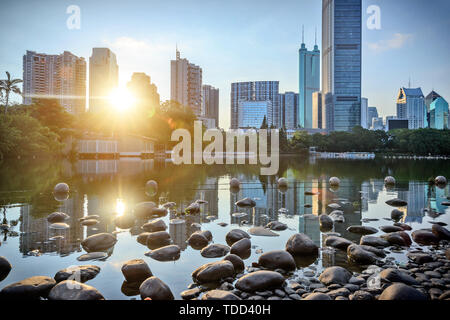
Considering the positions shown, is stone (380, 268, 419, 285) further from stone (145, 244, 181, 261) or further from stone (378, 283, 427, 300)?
stone (145, 244, 181, 261)

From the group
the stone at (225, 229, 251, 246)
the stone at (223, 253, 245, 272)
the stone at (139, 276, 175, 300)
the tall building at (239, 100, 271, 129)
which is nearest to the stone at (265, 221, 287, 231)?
A: the stone at (225, 229, 251, 246)

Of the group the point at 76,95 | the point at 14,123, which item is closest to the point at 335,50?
the point at 76,95

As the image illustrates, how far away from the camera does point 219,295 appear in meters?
3.30

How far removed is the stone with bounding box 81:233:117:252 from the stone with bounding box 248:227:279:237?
107 inches

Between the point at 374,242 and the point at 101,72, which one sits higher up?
the point at 101,72

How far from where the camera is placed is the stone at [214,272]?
12.9 ft

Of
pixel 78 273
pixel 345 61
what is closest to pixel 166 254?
pixel 78 273

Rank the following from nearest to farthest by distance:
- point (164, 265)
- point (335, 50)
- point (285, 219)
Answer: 1. point (164, 265)
2. point (285, 219)
3. point (335, 50)

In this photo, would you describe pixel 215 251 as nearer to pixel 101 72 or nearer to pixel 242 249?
pixel 242 249

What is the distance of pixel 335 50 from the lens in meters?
131

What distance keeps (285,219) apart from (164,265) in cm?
397

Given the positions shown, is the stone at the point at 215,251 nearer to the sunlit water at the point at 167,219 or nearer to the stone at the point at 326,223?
the sunlit water at the point at 167,219

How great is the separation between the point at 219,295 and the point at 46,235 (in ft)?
14.2
